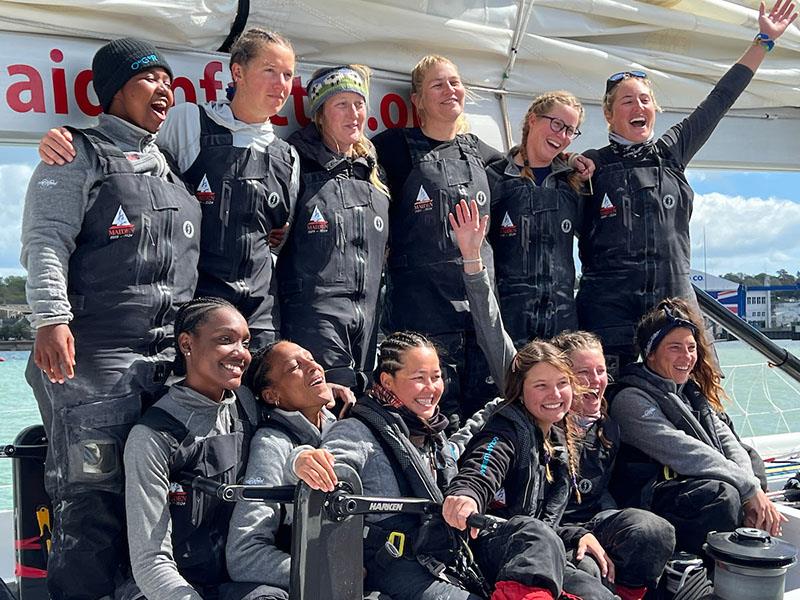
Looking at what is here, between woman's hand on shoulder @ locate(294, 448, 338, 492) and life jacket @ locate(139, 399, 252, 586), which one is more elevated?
woman's hand on shoulder @ locate(294, 448, 338, 492)

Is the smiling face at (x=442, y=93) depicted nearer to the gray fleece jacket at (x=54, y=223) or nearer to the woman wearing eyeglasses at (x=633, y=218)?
the woman wearing eyeglasses at (x=633, y=218)

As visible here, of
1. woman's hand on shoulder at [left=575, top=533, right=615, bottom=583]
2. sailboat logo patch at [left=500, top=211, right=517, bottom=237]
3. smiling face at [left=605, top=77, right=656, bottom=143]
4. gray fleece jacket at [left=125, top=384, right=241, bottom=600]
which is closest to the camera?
gray fleece jacket at [left=125, top=384, right=241, bottom=600]

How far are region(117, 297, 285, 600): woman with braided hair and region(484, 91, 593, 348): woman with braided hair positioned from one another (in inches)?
45.8

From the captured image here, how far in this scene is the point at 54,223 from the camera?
2.32 meters

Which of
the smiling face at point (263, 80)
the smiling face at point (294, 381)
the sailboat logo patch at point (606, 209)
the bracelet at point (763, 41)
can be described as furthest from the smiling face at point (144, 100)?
the bracelet at point (763, 41)

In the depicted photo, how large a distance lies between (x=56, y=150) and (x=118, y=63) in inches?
13.4

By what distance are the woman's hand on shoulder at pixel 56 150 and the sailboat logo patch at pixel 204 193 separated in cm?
41

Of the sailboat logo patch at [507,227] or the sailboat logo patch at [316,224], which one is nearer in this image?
the sailboat logo patch at [316,224]

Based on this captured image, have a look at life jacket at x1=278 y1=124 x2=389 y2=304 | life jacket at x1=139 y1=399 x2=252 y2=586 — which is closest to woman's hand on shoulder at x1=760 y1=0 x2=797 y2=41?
life jacket at x1=278 y1=124 x2=389 y2=304

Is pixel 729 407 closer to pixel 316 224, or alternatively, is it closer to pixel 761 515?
pixel 761 515

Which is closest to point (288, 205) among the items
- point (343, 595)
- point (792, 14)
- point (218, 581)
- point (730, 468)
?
point (218, 581)

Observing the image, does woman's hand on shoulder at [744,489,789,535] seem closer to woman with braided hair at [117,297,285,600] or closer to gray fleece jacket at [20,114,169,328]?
woman with braided hair at [117,297,285,600]

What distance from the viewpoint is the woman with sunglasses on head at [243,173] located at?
2.66 metres

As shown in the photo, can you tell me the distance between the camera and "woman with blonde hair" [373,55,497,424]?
3.05 metres
